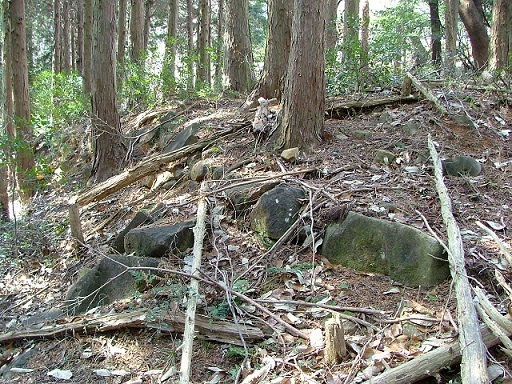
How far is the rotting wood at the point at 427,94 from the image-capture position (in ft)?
21.0

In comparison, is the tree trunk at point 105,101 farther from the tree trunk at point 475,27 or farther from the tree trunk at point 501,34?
the tree trunk at point 475,27

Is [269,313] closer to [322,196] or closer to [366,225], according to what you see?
[366,225]

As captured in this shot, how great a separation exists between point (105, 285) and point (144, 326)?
102cm

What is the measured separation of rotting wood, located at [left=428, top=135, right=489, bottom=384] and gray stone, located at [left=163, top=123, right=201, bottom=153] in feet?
14.4

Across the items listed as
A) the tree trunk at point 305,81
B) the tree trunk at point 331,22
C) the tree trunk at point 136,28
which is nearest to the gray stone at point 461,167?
the tree trunk at point 305,81

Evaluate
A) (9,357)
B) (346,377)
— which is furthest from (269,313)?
(9,357)

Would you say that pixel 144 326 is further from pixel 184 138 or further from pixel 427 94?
pixel 427 94

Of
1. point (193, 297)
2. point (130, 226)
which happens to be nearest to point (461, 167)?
point (193, 297)

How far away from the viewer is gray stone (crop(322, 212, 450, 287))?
3.77 meters

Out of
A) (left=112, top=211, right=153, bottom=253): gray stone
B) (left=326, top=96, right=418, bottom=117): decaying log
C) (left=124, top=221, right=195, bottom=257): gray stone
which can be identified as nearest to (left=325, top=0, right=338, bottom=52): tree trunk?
(left=326, top=96, right=418, bottom=117): decaying log

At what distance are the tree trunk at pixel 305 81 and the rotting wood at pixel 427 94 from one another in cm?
172

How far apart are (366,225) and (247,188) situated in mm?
1615

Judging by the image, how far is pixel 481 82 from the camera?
7.27 meters

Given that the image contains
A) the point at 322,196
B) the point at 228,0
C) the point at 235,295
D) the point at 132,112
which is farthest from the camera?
the point at 132,112
